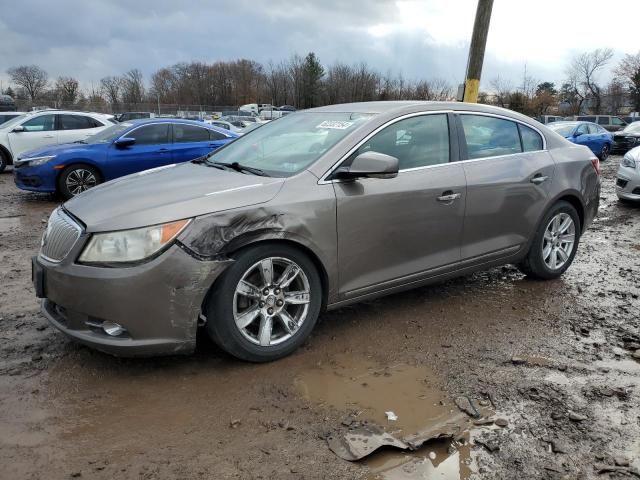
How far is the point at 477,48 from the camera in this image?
9438 mm

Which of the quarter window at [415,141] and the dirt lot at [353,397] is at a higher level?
the quarter window at [415,141]

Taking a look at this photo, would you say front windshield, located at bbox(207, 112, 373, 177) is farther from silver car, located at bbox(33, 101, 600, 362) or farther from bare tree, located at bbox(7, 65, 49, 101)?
bare tree, located at bbox(7, 65, 49, 101)

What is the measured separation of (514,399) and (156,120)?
8811 millimetres

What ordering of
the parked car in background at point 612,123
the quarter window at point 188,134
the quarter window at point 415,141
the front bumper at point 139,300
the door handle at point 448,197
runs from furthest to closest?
the parked car in background at point 612,123, the quarter window at point 188,134, the door handle at point 448,197, the quarter window at point 415,141, the front bumper at point 139,300

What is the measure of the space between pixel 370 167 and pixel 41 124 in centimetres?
1256

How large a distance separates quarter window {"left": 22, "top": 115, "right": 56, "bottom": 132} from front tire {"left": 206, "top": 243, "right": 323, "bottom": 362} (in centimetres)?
1216

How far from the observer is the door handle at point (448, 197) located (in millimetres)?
3973

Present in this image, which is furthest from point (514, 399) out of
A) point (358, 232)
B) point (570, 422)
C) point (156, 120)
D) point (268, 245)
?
point (156, 120)

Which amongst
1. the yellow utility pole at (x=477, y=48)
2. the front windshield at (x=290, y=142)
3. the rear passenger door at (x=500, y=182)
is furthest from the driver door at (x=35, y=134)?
the rear passenger door at (x=500, y=182)

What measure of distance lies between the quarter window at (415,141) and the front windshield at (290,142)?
198 mm

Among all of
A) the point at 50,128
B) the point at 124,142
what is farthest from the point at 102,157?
the point at 50,128

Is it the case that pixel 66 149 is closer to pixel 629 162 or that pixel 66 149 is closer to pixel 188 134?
pixel 188 134

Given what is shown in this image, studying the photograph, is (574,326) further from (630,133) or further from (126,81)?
(126,81)

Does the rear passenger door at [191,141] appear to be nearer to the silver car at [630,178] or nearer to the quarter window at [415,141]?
the quarter window at [415,141]
